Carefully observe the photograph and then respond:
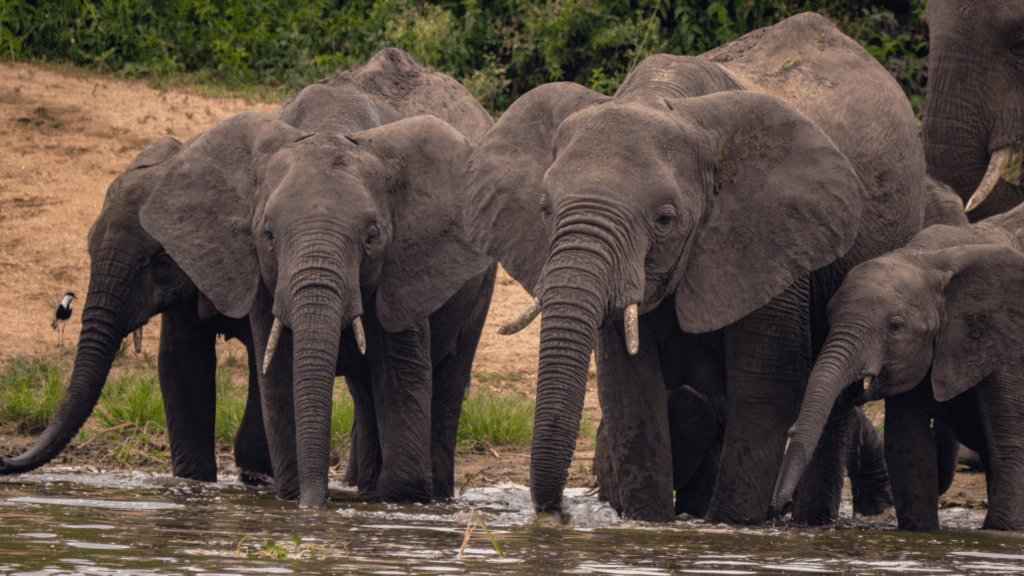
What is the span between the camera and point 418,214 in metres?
6.89

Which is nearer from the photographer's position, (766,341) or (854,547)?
(854,547)

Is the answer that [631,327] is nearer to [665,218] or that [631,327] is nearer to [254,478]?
[665,218]

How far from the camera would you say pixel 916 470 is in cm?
627

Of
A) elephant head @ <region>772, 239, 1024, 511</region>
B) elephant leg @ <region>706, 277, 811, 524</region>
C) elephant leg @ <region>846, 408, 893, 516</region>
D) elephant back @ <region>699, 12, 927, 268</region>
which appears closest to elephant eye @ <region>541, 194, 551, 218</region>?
elephant leg @ <region>706, 277, 811, 524</region>

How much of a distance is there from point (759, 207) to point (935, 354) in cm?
121

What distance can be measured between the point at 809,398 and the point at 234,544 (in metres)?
2.33

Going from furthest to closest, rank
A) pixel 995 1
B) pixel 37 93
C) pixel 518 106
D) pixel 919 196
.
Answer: pixel 37 93
pixel 995 1
pixel 919 196
pixel 518 106

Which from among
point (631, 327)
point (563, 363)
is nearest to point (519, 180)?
point (631, 327)

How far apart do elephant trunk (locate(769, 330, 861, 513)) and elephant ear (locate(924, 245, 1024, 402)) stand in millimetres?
640

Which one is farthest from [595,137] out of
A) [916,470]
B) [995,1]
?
[995,1]

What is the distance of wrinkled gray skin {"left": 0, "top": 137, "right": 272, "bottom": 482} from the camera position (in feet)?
23.9

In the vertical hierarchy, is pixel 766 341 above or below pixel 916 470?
above

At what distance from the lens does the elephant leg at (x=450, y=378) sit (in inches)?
295

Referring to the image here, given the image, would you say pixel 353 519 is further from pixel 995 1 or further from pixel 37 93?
Answer: pixel 37 93
